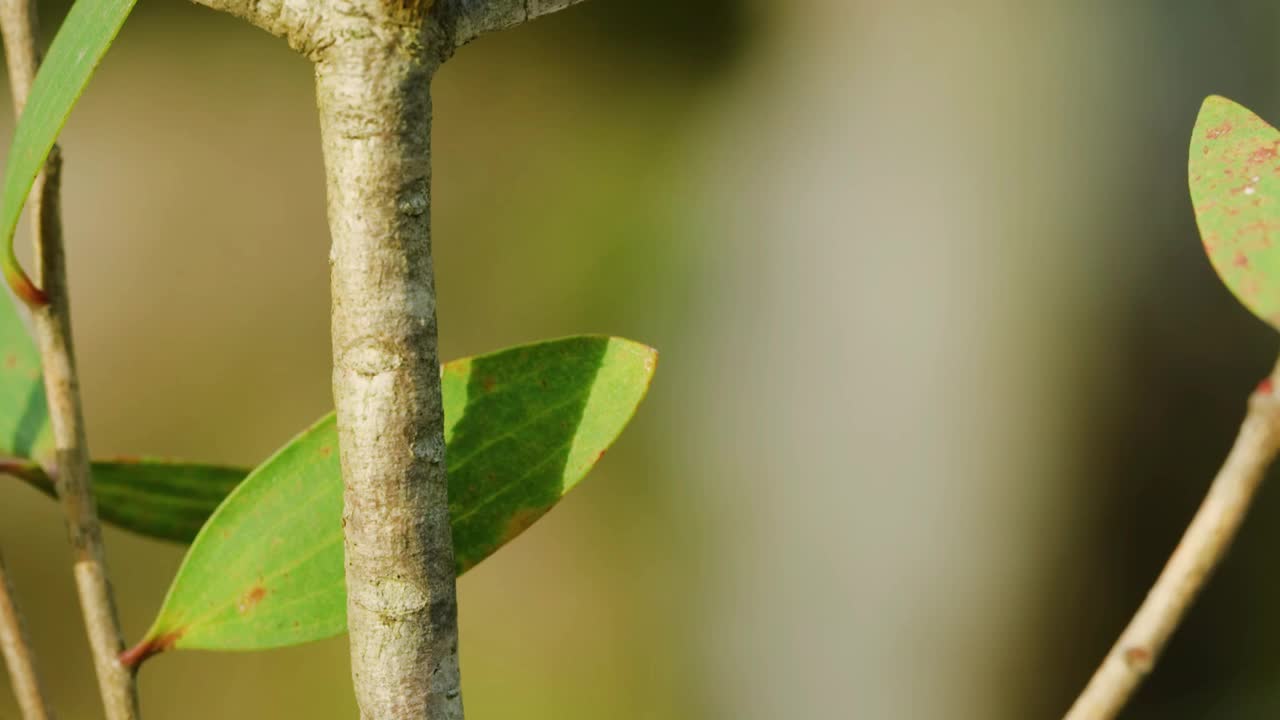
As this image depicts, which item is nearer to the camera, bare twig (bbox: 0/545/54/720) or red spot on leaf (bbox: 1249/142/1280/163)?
red spot on leaf (bbox: 1249/142/1280/163)

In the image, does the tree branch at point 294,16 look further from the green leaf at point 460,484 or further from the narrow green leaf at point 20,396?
the narrow green leaf at point 20,396

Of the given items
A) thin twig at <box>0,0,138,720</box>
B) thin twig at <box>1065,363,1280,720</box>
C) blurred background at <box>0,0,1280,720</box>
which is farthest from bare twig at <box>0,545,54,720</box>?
blurred background at <box>0,0,1280,720</box>

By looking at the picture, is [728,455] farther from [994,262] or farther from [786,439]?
[994,262]

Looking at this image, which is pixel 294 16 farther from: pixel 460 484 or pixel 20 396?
pixel 20 396

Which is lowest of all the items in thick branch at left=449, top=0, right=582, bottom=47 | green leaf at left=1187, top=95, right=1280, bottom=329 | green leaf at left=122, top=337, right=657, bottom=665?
green leaf at left=122, top=337, right=657, bottom=665

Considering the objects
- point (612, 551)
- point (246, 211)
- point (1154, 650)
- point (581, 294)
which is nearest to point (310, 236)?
point (246, 211)

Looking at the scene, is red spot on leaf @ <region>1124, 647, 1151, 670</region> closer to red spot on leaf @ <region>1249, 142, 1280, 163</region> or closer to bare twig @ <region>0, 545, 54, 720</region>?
red spot on leaf @ <region>1249, 142, 1280, 163</region>
